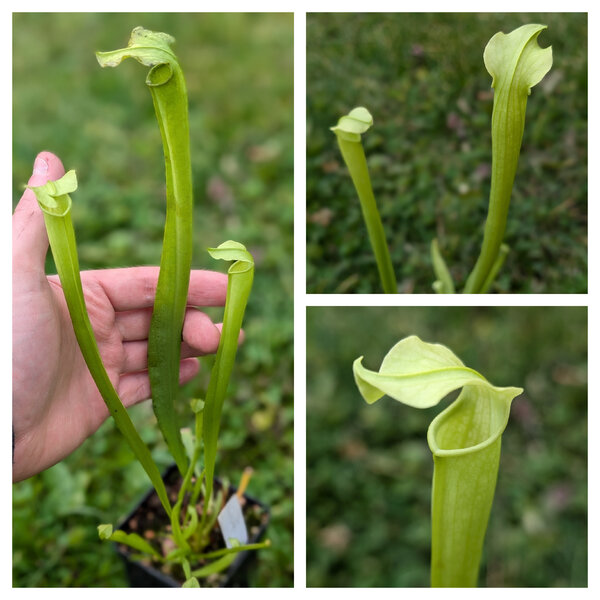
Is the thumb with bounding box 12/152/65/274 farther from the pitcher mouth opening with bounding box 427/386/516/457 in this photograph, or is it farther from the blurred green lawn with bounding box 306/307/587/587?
the blurred green lawn with bounding box 306/307/587/587

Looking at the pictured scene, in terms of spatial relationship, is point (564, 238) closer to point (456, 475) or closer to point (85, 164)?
point (456, 475)

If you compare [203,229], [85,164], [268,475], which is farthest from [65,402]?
[85,164]

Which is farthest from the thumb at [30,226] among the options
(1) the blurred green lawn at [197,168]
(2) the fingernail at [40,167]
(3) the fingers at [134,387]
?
(1) the blurred green lawn at [197,168]

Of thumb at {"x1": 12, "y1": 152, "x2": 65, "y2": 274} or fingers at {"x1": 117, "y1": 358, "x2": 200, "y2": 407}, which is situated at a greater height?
thumb at {"x1": 12, "y1": 152, "x2": 65, "y2": 274}

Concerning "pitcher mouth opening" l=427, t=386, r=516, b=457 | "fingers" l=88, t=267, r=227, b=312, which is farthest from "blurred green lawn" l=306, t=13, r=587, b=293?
"pitcher mouth opening" l=427, t=386, r=516, b=457

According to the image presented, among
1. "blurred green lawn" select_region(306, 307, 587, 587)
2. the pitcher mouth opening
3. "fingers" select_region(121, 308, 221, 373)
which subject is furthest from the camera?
"blurred green lawn" select_region(306, 307, 587, 587)

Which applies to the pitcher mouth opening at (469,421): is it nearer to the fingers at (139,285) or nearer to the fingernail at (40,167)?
the fingers at (139,285)

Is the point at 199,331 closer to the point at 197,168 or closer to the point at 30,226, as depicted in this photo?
the point at 30,226
